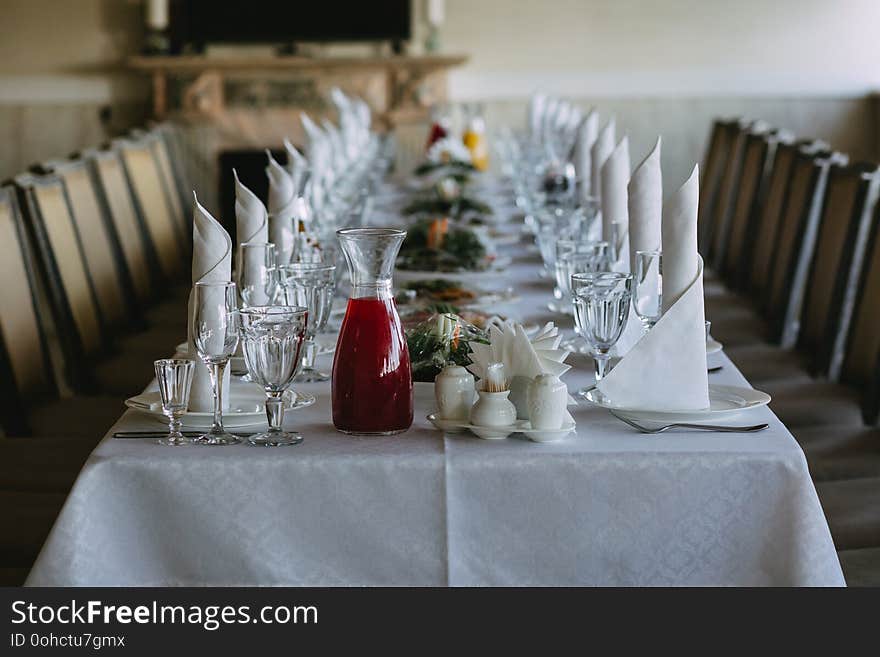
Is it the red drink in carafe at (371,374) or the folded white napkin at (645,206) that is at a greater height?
the folded white napkin at (645,206)

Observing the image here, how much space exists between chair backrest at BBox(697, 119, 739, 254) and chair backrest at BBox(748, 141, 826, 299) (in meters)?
1.11

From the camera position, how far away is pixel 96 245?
3.74 meters

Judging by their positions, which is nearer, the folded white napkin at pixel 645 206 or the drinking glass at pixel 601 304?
the drinking glass at pixel 601 304

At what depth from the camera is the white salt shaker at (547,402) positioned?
165 centimetres

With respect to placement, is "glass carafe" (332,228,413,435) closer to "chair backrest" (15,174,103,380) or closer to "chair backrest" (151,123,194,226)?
"chair backrest" (15,174,103,380)

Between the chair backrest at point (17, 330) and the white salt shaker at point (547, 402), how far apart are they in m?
1.48

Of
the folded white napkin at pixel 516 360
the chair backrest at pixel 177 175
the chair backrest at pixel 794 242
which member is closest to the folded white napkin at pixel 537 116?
the chair backrest at pixel 177 175

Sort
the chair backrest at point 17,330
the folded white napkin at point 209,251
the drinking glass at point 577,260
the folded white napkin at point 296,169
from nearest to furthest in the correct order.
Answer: the folded white napkin at point 209,251 < the drinking glass at point 577,260 < the chair backrest at point 17,330 < the folded white napkin at point 296,169

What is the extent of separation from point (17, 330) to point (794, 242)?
2396 millimetres

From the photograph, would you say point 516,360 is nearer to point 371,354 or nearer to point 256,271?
point 371,354

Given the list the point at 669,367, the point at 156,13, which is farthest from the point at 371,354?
the point at 156,13

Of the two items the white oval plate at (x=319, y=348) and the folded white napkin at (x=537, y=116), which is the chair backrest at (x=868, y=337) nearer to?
the white oval plate at (x=319, y=348)
